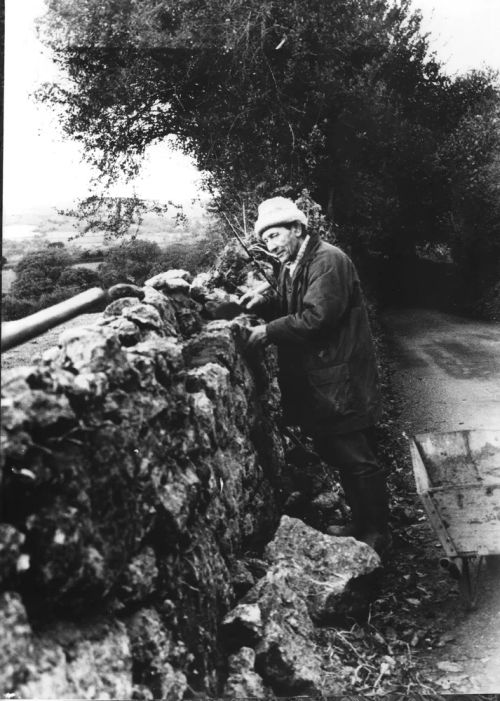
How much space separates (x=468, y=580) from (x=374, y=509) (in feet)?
2.59

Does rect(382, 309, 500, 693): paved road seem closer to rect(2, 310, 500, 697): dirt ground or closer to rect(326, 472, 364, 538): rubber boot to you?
rect(2, 310, 500, 697): dirt ground

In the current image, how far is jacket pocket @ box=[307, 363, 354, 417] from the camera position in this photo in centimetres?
410

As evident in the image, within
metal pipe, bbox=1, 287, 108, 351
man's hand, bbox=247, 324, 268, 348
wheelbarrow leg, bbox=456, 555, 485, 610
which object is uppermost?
metal pipe, bbox=1, 287, 108, 351

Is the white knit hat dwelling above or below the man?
above

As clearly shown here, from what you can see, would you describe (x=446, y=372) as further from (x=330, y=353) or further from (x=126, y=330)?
(x=126, y=330)

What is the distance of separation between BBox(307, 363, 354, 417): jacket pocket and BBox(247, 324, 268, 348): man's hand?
0.39 m

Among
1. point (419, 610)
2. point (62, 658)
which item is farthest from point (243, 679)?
point (419, 610)

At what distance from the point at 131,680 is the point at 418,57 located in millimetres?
6212

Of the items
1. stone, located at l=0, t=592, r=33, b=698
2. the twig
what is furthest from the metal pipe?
the twig

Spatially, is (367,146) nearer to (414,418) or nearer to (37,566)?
(414,418)

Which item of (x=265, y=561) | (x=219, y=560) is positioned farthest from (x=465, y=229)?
(x=219, y=560)

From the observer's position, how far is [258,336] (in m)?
4.20

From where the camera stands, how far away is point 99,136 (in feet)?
16.0

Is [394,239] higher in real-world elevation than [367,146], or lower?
lower
